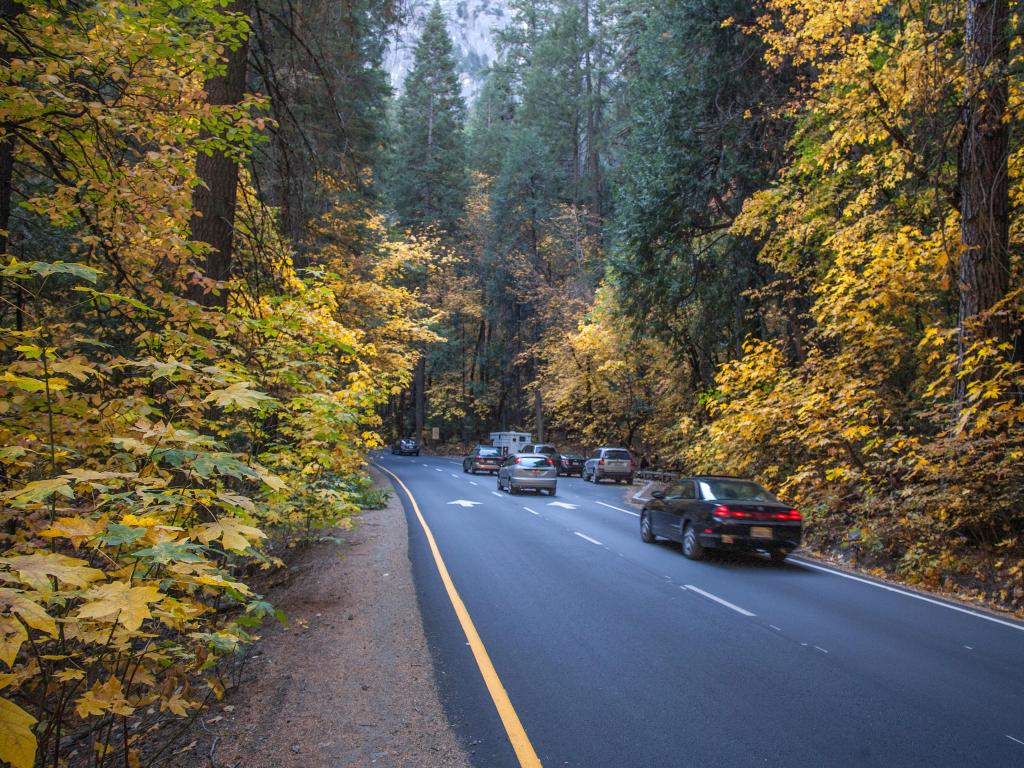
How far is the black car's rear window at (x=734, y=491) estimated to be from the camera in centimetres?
1184

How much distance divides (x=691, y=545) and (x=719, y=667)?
246 inches

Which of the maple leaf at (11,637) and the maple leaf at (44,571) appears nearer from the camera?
the maple leaf at (11,637)

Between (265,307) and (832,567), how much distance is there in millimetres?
10866

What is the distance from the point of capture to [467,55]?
16762 cm

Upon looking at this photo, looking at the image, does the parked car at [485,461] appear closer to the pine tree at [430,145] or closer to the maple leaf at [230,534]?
the pine tree at [430,145]

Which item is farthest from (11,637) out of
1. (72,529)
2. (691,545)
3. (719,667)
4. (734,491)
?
(734,491)

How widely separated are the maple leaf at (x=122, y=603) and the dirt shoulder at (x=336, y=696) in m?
2.32

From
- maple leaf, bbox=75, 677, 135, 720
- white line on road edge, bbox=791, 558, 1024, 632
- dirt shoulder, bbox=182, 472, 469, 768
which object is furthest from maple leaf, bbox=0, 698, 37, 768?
white line on road edge, bbox=791, 558, 1024, 632

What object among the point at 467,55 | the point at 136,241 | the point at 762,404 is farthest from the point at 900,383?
the point at 467,55

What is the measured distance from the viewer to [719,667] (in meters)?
5.99

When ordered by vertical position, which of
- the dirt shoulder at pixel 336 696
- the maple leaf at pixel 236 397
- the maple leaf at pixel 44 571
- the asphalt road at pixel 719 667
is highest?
the maple leaf at pixel 236 397

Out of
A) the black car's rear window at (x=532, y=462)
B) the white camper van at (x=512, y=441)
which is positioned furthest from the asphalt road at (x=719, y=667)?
the white camper van at (x=512, y=441)

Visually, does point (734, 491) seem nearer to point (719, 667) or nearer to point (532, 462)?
point (719, 667)

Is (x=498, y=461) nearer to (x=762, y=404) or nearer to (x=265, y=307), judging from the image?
(x=762, y=404)
